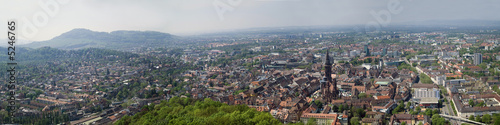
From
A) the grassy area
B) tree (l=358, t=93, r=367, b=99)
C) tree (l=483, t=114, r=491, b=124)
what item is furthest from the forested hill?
the grassy area

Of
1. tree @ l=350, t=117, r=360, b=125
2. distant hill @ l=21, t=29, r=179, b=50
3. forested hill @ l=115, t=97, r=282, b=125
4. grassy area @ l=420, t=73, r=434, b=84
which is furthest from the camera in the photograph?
Answer: distant hill @ l=21, t=29, r=179, b=50

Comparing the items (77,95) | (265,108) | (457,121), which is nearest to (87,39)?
(77,95)

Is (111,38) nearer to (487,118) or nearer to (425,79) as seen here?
(425,79)

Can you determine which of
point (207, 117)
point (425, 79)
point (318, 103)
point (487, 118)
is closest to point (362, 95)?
point (318, 103)

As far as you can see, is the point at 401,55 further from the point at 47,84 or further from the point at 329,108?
the point at 47,84

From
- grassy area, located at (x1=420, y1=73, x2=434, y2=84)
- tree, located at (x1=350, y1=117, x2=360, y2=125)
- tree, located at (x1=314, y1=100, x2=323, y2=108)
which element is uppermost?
grassy area, located at (x1=420, y1=73, x2=434, y2=84)

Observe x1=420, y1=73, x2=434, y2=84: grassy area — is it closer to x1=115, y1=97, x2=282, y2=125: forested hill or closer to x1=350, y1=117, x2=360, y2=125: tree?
x1=350, y1=117, x2=360, y2=125: tree

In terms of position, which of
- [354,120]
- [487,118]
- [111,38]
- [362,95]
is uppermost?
[111,38]

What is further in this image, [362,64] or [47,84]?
[362,64]

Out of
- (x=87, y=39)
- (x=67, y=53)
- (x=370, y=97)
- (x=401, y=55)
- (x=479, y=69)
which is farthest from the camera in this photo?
(x=87, y=39)

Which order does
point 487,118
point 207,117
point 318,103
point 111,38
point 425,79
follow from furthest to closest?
1. point 111,38
2. point 425,79
3. point 318,103
4. point 487,118
5. point 207,117

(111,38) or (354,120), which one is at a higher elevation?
(111,38)
